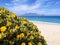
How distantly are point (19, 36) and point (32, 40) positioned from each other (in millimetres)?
261

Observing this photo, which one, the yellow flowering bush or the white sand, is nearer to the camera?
the yellow flowering bush

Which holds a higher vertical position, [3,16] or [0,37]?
[3,16]

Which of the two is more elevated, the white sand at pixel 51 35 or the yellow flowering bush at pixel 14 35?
the yellow flowering bush at pixel 14 35

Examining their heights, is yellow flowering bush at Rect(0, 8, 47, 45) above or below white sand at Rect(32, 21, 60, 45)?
above

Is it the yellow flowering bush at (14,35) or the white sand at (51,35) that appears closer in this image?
the yellow flowering bush at (14,35)

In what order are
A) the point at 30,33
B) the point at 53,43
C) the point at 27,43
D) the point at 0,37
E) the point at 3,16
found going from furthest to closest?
1. the point at 53,43
2. the point at 3,16
3. the point at 30,33
4. the point at 27,43
5. the point at 0,37

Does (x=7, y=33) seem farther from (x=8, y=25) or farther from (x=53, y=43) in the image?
(x=53, y=43)

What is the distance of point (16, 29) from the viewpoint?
303cm

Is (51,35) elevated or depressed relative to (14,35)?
depressed

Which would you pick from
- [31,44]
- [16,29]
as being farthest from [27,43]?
[16,29]

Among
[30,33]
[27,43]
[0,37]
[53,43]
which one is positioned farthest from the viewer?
[53,43]

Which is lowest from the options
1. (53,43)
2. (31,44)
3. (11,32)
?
(53,43)

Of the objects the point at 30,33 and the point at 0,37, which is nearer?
the point at 0,37

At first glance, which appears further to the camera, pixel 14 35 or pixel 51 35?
pixel 51 35
